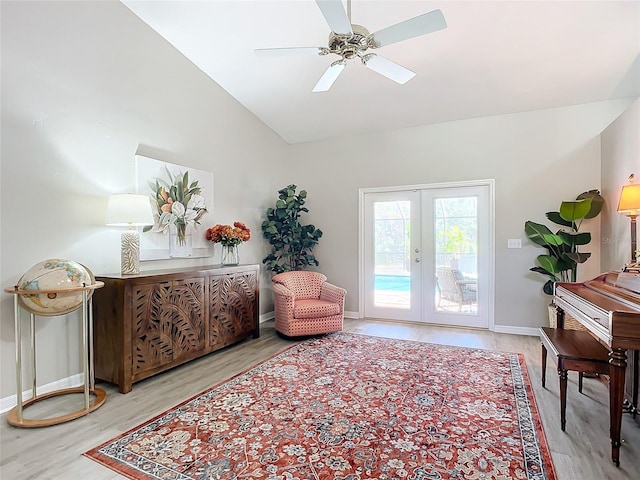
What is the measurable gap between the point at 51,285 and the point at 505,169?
4879 millimetres

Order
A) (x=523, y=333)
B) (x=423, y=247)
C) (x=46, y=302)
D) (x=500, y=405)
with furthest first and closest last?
(x=423, y=247) → (x=523, y=333) → (x=500, y=405) → (x=46, y=302)

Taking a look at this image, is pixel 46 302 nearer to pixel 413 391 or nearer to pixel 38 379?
pixel 38 379

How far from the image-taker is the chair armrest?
448cm

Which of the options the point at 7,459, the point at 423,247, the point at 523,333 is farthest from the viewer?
the point at 423,247

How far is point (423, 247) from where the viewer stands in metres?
4.99

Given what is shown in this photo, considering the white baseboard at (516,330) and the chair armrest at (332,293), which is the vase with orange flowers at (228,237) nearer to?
the chair armrest at (332,293)

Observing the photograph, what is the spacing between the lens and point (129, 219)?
2.97 m

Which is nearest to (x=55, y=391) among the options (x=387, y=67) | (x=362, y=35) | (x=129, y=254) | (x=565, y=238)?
(x=129, y=254)

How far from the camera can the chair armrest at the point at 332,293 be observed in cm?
448

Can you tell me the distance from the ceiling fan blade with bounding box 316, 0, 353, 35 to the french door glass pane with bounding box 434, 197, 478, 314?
10.2 ft

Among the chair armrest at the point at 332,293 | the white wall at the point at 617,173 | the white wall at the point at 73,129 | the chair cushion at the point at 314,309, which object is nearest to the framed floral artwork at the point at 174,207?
the white wall at the point at 73,129

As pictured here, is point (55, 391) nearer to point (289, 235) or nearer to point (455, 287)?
point (289, 235)

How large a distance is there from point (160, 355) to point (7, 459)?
47.4 inches

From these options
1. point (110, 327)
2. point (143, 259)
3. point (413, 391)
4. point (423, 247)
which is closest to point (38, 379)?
point (110, 327)
